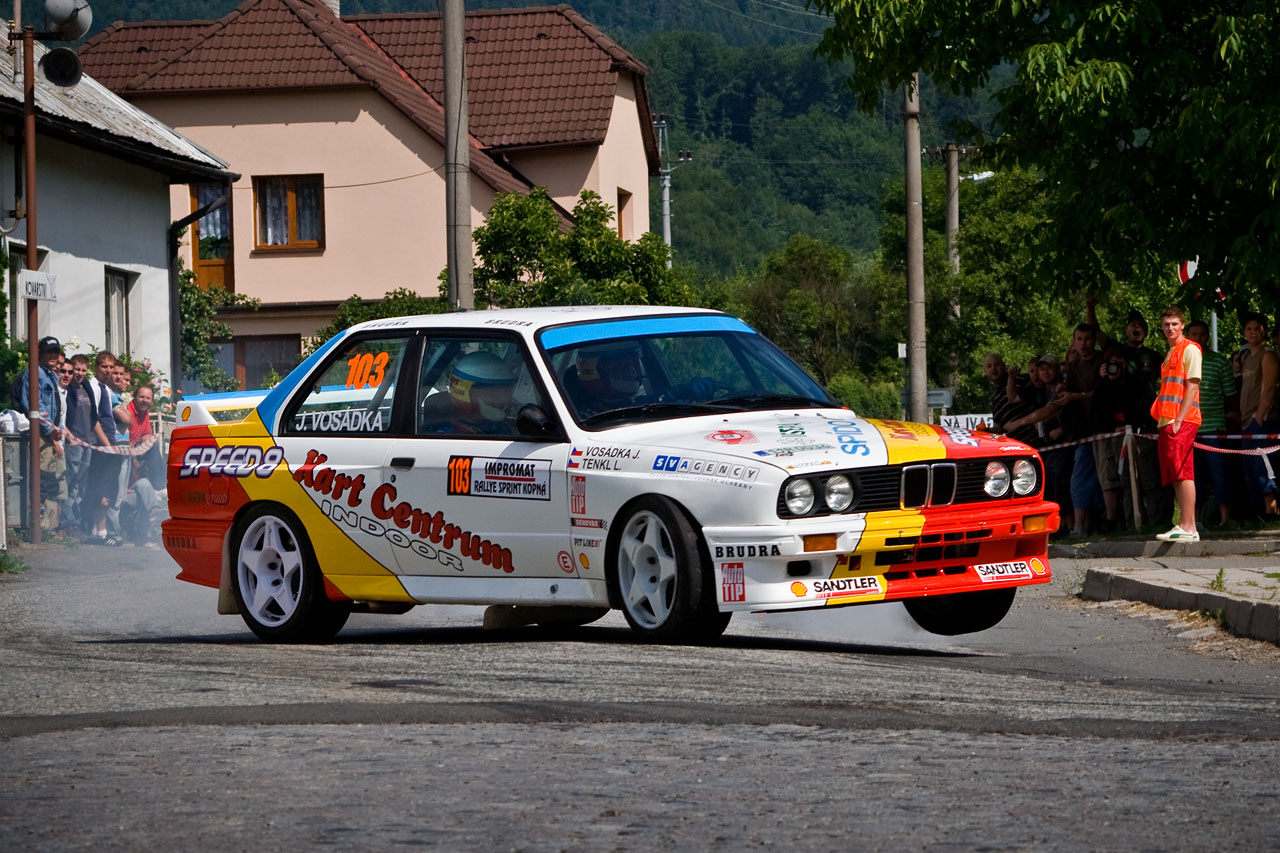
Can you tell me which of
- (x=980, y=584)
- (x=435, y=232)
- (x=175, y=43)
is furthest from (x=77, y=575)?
(x=175, y=43)

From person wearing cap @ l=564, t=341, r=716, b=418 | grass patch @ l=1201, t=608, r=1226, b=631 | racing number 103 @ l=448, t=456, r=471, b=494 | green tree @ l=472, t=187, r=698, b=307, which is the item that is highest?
green tree @ l=472, t=187, r=698, b=307

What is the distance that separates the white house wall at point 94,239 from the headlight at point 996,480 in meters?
14.6

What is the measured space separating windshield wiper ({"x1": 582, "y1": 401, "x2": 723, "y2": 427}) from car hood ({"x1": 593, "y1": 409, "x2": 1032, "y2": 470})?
15 centimetres

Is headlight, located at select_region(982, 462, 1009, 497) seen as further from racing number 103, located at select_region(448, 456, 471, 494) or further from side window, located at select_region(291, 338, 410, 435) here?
side window, located at select_region(291, 338, 410, 435)

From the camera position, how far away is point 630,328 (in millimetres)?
10516

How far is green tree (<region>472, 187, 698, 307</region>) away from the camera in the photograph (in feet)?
105

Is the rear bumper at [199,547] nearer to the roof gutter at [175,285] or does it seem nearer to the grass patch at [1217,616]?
the grass patch at [1217,616]

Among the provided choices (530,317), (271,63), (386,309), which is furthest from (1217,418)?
(271,63)

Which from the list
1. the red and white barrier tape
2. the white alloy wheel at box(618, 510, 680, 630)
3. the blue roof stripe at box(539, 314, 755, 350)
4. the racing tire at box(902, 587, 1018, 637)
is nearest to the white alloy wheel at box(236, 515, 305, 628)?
the blue roof stripe at box(539, 314, 755, 350)

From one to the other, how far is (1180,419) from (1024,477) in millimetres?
5946

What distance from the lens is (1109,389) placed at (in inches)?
705

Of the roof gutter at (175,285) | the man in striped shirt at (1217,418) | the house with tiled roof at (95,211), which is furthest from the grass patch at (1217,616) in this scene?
the roof gutter at (175,285)

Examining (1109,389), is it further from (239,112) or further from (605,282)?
(239,112)

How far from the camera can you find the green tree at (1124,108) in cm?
1625
